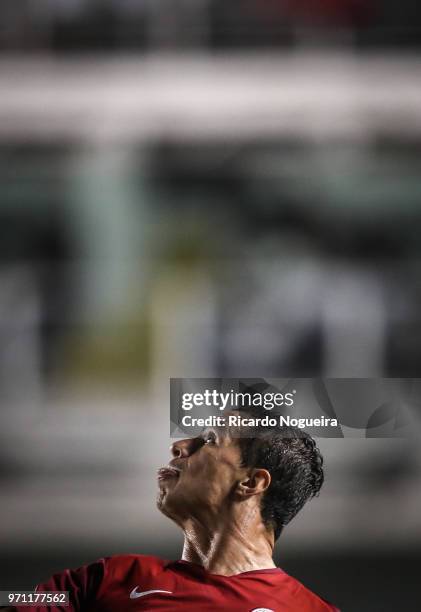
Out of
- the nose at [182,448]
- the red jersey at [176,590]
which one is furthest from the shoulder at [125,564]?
the nose at [182,448]

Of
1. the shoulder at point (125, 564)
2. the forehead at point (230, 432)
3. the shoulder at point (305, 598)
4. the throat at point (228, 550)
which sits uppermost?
the forehead at point (230, 432)

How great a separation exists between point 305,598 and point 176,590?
137mm

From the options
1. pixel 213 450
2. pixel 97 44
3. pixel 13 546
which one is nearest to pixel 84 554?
pixel 13 546

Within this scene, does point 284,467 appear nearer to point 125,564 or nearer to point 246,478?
point 246,478

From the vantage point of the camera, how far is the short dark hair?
64cm

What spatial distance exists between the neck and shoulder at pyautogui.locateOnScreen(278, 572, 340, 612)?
3 cm

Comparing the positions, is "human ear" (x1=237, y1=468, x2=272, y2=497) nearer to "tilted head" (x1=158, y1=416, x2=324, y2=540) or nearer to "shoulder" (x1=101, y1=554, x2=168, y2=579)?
"tilted head" (x1=158, y1=416, x2=324, y2=540)

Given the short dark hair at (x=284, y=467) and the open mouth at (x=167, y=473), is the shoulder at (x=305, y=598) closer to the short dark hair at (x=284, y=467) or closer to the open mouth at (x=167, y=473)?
the short dark hair at (x=284, y=467)

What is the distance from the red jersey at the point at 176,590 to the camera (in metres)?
0.63

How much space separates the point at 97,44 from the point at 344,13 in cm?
28

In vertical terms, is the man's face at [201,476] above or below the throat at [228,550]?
above

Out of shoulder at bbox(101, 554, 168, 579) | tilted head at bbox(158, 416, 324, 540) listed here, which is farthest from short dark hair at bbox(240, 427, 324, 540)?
shoulder at bbox(101, 554, 168, 579)

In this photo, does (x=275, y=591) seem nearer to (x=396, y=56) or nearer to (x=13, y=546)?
(x=13, y=546)

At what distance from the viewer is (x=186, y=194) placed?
0.69m
